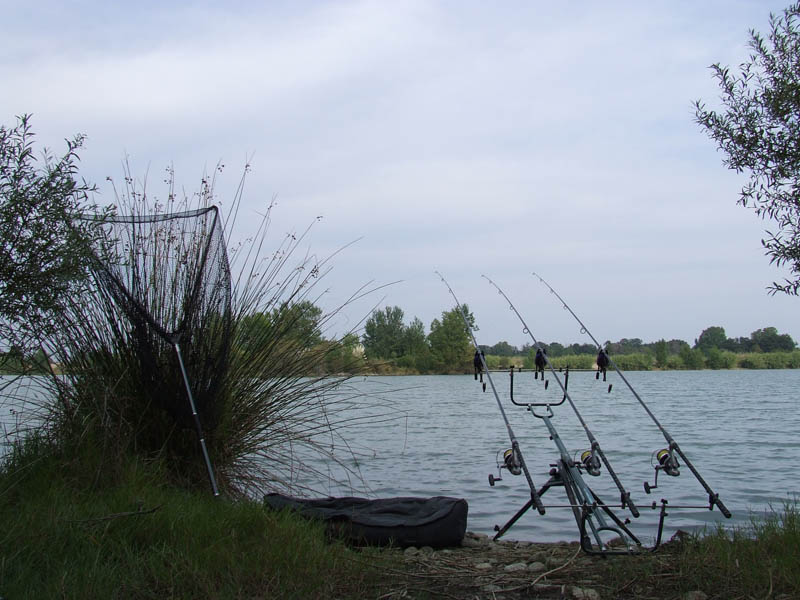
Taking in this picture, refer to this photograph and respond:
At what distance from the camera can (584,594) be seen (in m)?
3.74

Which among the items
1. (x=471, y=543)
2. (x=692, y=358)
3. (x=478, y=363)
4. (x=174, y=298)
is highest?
(x=174, y=298)

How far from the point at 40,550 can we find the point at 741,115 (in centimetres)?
437

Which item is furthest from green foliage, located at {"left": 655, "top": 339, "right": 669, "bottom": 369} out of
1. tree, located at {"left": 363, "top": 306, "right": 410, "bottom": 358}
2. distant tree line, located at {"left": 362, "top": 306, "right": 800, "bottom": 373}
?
tree, located at {"left": 363, "top": 306, "right": 410, "bottom": 358}

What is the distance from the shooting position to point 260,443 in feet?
20.0

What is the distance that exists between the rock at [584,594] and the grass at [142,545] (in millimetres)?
1019

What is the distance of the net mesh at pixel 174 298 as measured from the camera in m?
5.47

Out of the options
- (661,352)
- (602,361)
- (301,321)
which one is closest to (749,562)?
(602,361)

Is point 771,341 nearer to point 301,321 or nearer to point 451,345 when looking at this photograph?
point 451,345

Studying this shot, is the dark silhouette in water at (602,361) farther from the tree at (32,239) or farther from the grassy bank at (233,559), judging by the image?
the tree at (32,239)

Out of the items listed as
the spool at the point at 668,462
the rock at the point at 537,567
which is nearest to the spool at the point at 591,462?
the spool at the point at 668,462

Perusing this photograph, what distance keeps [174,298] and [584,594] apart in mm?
3653

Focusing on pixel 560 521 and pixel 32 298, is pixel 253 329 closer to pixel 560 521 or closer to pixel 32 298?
pixel 32 298

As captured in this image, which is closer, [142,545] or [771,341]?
[142,545]

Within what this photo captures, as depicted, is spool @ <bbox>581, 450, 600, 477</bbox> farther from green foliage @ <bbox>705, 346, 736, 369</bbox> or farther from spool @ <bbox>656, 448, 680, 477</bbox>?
green foliage @ <bbox>705, 346, 736, 369</bbox>
